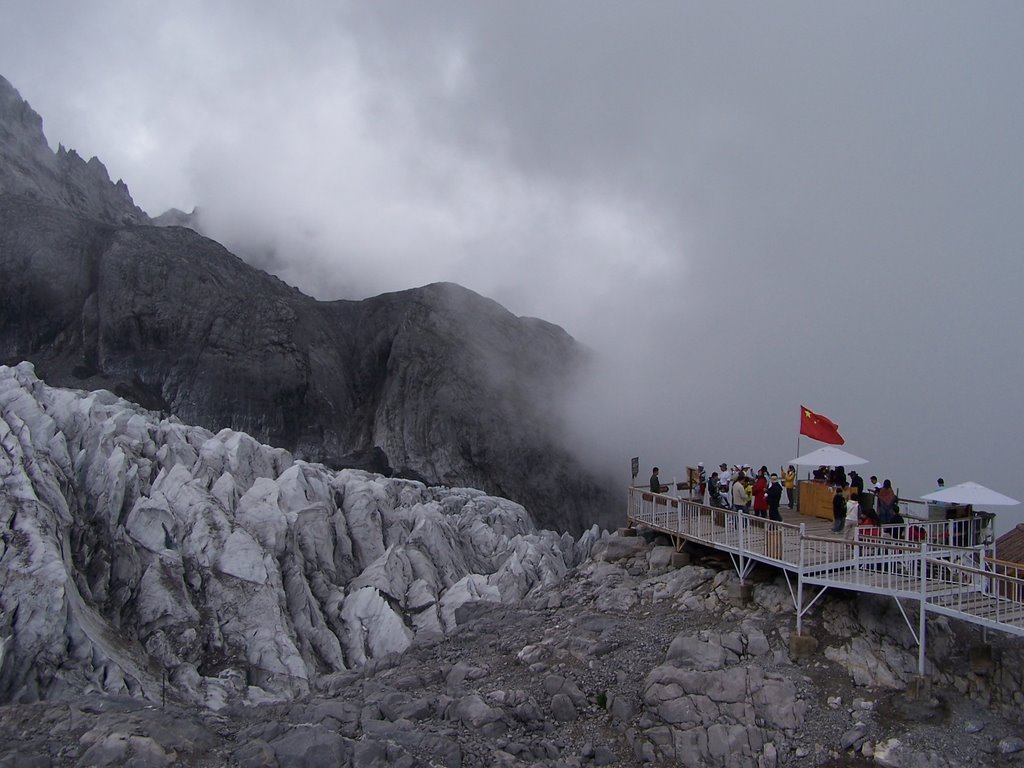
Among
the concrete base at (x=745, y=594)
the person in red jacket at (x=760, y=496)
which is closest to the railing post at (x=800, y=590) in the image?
the concrete base at (x=745, y=594)

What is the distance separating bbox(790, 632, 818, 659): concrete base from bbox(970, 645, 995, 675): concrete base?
2471 mm

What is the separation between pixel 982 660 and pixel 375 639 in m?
18.8

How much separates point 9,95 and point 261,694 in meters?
60.8

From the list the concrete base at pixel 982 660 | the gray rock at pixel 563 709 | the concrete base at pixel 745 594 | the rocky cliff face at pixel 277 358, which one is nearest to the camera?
the concrete base at pixel 982 660

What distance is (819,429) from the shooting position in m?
18.9

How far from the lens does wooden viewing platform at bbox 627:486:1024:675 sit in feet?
39.7

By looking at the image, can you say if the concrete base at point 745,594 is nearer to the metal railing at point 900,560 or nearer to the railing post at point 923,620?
the metal railing at point 900,560

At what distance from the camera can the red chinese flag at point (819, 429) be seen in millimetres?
18594

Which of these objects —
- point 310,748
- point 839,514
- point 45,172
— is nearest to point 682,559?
point 839,514

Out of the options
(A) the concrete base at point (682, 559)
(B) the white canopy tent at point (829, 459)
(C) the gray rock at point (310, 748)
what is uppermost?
(B) the white canopy tent at point (829, 459)

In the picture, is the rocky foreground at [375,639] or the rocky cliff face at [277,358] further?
the rocky cliff face at [277,358]

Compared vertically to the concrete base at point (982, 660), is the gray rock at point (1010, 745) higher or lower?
lower

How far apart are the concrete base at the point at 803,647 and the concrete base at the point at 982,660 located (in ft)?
8.11

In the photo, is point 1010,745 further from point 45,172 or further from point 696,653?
point 45,172
